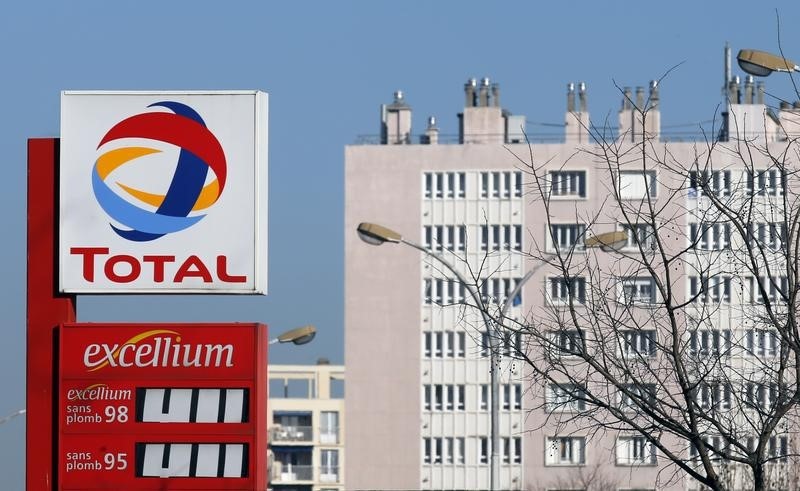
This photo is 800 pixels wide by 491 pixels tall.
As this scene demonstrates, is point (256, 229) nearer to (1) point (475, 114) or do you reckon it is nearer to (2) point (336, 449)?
(1) point (475, 114)

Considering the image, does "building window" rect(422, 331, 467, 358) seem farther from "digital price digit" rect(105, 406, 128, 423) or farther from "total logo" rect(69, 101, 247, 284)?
"digital price digit" rect(105, 406, 128, 423)

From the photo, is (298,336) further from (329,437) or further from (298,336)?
(329,437)

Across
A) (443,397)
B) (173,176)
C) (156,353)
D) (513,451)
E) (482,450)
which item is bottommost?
(482,450)

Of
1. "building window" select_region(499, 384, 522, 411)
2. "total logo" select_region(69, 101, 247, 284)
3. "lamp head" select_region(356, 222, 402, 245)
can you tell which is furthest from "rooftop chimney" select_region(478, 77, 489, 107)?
"total logo" select_region(69, 101, 247, 284)

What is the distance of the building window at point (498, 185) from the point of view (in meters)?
85.6

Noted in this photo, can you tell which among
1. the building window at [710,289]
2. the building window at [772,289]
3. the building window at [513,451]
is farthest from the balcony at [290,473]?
the building window at [772,289]

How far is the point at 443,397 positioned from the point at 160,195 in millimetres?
71806

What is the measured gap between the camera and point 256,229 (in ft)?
50.3

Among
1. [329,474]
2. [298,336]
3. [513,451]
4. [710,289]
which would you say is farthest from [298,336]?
[329,474]

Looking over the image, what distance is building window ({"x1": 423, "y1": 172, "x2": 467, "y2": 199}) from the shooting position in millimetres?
86438

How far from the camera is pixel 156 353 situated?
15.0m

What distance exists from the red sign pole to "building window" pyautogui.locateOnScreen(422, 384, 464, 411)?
7138 cm

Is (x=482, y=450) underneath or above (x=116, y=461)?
underneath

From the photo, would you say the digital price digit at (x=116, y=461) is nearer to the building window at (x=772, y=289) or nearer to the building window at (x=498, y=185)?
the building window at (x=772, y=289)
